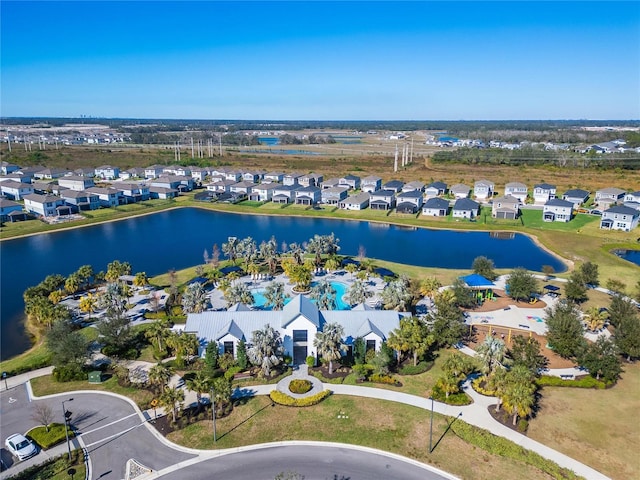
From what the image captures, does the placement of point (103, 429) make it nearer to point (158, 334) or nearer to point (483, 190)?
point (158, 334)

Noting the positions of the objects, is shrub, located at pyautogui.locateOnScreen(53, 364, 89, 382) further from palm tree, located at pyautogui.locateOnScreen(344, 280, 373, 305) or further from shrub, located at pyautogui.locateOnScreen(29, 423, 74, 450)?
palm tree, located at pyautogui.locateOnScreen(344, 280, 373, 305)

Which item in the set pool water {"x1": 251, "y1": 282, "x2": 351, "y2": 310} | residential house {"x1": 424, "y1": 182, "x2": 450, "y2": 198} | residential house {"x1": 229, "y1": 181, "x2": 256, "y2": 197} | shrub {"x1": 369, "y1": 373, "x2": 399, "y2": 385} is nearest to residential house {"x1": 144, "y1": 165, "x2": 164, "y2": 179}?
residential house {"x1": 229, "y1": 181, "x2": 256, "y2": 197}

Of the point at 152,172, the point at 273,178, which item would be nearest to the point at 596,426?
the point at 273,178

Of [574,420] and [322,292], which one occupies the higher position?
[322,292]

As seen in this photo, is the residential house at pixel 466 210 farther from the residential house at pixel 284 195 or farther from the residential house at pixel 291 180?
the residential house at pixel 291 180

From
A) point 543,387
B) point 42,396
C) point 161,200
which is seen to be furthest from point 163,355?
point 161,200

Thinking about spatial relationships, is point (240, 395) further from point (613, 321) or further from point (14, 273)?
point (14, 273)

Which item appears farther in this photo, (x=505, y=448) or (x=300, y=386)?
(x=300, y=386)

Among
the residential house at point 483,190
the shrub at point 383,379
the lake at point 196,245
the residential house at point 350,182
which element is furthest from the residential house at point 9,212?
the residential house at point 483,190
